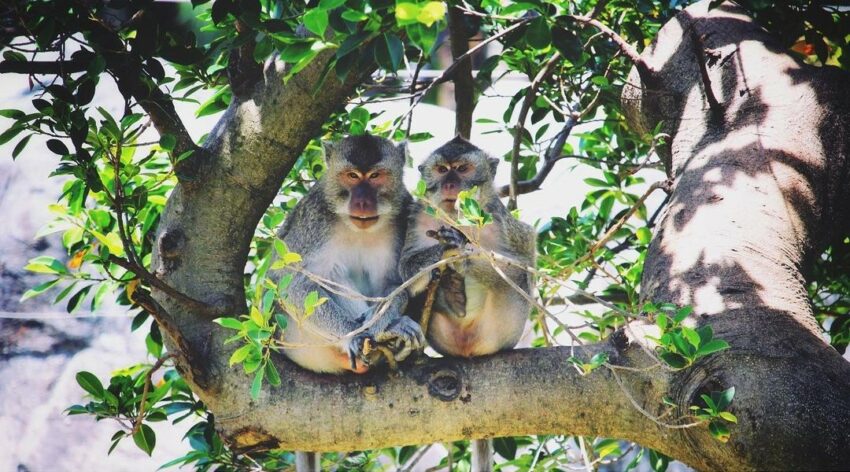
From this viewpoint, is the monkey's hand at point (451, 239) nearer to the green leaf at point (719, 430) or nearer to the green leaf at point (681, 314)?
the green leaf at point (681, 314)

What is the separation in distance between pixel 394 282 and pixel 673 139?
207 cm

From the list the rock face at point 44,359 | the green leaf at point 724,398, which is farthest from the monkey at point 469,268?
the rock face at point 44,359

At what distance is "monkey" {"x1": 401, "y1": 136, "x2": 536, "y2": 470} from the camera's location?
196 inches

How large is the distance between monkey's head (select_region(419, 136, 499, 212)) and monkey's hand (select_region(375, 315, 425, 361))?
3.51ft

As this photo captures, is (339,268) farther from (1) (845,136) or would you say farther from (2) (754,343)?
(1) (845,136)

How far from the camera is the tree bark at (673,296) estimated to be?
3463 mm

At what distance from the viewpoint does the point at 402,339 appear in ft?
14.8

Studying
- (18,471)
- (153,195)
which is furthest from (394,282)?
(18,471)

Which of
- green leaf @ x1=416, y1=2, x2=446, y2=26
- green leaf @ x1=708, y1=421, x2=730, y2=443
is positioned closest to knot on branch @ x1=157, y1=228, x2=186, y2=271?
green leaf @ x1=416, y1=2, x2=446, y2=26

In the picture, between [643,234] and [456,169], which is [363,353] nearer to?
[456,169]

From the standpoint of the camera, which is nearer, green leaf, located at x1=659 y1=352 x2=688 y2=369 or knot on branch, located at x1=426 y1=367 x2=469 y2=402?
green leaf, located at x1=659 y1=352 x2=688 y2=369

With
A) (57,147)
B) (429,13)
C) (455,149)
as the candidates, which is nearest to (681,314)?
(429,13)

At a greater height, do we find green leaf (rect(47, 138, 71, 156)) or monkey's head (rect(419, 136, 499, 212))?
monkey's head (rect(419, 136, 499, 212))

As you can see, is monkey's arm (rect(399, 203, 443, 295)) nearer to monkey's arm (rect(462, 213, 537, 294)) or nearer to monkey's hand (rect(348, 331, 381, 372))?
monkey's arm (rect(462, 213, 537, 294))
